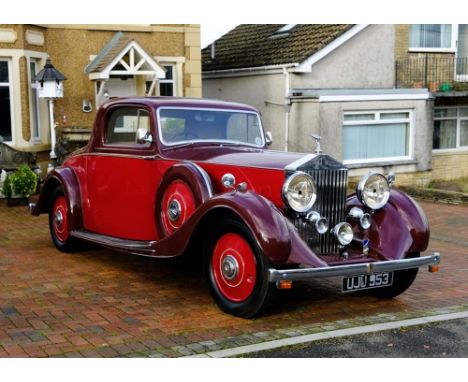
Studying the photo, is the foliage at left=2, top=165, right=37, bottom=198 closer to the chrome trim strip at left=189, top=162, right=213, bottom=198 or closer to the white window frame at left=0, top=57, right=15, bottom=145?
the white window frame at left=0, top=57, right=15, bottom=145

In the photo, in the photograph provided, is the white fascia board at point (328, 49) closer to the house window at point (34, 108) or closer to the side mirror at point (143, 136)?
the house window at point (34, 108)

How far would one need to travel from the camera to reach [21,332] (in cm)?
491

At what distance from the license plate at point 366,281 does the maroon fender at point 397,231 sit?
185mm

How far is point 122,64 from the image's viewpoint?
13.7 metres

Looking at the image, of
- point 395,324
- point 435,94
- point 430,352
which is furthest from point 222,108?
point 435,94

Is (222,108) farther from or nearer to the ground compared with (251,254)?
farther from the ground

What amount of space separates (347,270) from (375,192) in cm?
107

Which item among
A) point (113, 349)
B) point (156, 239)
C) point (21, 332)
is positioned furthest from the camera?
point (156, 239)

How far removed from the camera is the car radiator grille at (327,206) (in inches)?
Result: 218

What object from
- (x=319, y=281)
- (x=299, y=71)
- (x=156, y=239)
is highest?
(x=299, y=71)

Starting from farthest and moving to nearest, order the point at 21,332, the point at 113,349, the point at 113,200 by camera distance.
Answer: the point at 113,200 → the point at 21,332 → the point at 113,349

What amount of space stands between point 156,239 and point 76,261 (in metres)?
1.48

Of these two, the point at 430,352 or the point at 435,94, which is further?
the point at 435,94

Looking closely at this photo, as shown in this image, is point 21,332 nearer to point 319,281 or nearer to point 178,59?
point 319,281
